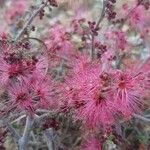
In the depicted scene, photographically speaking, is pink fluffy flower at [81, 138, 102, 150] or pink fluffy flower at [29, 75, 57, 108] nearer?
pink fluffy flower at [29, 75, 57, 108]

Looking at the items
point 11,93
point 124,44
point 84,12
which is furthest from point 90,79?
point 84,12

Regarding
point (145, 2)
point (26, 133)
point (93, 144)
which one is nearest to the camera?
point (26, 133)

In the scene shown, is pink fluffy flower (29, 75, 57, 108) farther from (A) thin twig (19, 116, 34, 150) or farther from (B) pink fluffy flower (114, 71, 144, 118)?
(B) pink fluffy flower (114, 71, 144, 118)

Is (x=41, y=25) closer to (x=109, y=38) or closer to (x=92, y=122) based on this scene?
(x=109, y=38)

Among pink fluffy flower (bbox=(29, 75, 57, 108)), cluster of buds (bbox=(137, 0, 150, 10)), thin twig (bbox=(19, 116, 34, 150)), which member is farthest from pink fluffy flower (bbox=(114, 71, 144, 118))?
cluster of buds (bbox=(137, 0, 150, 10))

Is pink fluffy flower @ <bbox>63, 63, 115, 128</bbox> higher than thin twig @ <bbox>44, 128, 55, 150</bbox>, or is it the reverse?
pink fluffy flower @ <bbox>63, 63, 115, 128</bbox>

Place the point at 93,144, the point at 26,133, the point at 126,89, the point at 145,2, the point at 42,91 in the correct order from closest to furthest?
1. the point at 126,89
2. the point at 42,91
3. the point at 26,133
4. the point at 93,144
5. the point at 145,2

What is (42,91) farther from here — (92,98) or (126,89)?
(126,89)

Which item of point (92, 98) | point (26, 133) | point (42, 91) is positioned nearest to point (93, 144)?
point (26, 133)

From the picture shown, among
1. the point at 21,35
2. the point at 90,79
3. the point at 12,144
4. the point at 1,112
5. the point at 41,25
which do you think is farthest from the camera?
the point at 41,25

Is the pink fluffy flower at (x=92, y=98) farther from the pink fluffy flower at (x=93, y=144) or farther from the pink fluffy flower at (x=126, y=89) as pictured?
A: the pink fluffy flower at (x=93, y=144)

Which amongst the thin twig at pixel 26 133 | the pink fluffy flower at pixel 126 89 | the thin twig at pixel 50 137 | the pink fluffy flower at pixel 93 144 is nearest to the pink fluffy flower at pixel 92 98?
the pink fluffy flower at pixel 126 89
